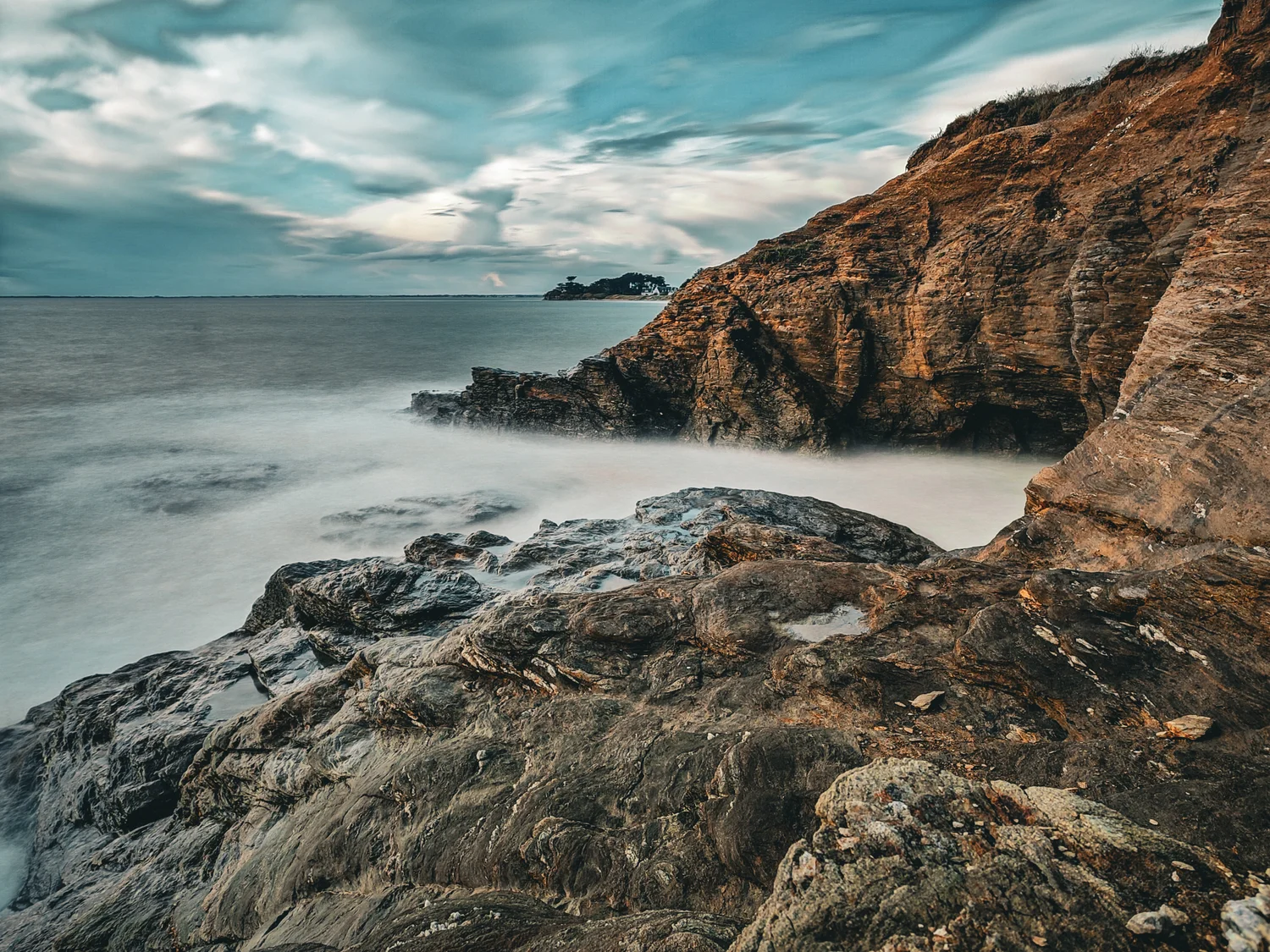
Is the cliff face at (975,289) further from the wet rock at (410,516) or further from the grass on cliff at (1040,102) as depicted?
the wet rock at (410,516)

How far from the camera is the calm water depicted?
741 inches

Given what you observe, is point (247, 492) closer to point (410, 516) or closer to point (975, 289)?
point (410, 516)

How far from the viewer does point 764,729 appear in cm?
533

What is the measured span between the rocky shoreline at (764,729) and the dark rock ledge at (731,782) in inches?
1.2

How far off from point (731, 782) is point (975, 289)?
2256 cm

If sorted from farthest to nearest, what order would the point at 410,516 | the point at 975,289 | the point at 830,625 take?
the point at 410,516 < the point at 975,289 < the point at 830,625

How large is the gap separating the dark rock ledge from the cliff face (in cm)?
931

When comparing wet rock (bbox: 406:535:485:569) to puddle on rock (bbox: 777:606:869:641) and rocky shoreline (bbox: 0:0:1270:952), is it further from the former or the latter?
puddle on rock (bbox: 777:606:869:641)

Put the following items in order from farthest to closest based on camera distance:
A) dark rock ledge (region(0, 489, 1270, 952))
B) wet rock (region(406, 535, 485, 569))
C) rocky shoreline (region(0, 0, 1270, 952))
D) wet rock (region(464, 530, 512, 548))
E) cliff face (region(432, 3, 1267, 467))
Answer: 1. cliff face (region(432, 3, 1267, 467))
2. wet rock (region(464, 530, 512, 548))
3. wet rock (region(406, 535, 485, 569))
4. rocky shoreline (region(0, 0, 1270, 952))
5. dark rock ledge (region(0, 489, 1270, 952))

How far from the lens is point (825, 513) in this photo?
15.4 meters

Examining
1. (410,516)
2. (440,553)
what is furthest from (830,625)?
(410,516)

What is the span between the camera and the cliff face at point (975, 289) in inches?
638

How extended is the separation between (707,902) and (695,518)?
1123 centimetres

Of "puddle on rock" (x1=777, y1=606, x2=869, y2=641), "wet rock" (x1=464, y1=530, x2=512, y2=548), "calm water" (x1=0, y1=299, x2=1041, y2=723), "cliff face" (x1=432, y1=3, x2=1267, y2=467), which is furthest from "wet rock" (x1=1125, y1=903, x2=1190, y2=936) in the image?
"calm water" (x1=0, y1=299, x2=1041, y2=723)
